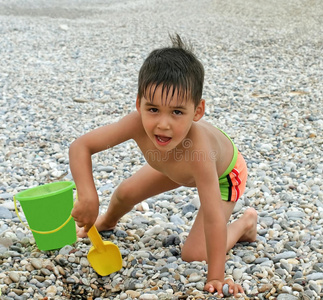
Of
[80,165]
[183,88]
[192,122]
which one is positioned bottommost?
[80,165]

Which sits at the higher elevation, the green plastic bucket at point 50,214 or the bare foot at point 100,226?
the green plastic bucket at point 50,214

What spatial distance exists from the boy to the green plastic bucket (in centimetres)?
25

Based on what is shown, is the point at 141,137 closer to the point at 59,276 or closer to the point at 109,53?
the point at 59,276

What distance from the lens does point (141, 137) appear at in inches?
95.6

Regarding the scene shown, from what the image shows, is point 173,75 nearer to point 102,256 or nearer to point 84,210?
point 84,210

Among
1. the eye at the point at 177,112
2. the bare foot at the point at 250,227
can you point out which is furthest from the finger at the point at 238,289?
the eye at the point at 177,112

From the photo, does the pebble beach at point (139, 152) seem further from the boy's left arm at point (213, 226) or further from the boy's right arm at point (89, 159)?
the boy's right arm at point (89, 159)

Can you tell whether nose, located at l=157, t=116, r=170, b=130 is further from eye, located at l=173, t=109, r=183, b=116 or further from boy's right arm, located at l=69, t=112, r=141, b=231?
boy's right arm, located at l=69, t=112, r=141, b=231

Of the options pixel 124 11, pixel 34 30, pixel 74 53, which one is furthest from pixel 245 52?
pixel 124 11

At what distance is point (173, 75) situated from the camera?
2.11 m

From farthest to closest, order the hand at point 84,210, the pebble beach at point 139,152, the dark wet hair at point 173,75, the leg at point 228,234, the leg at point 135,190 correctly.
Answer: the leg at point 135,190, the leg at point 228,234, the pebble beach at point 139,152, the hand at point 84,210, the dark wet hair at point 173,75

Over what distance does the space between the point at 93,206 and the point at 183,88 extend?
0.68 m

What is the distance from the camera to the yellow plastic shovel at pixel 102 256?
8.09 feet

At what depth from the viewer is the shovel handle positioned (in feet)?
7.98
